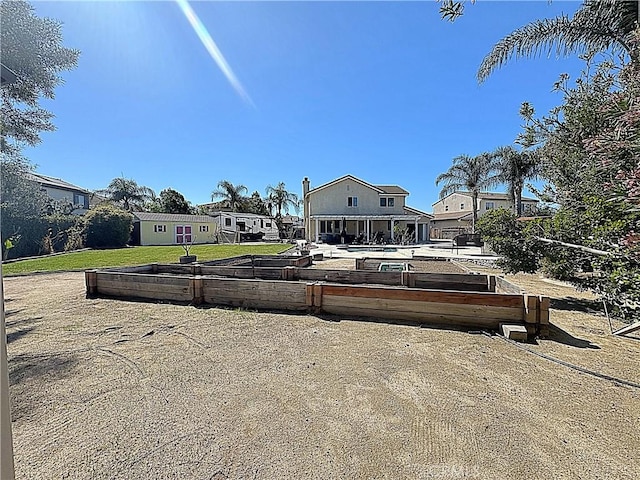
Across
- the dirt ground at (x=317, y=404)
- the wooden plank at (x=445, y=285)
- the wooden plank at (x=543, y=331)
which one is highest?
the wooden plank at (x=445, y=285)

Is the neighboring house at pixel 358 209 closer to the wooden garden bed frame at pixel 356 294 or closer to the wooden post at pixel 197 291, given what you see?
the wooden garden bed frame at pixel 356 294

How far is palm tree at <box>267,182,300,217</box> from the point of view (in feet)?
149

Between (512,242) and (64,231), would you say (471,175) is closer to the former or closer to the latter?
(512,242)

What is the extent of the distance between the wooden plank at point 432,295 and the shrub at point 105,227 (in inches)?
1009

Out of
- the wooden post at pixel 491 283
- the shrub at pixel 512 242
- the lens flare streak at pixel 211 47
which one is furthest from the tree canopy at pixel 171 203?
the wooden post at pixel 491 283

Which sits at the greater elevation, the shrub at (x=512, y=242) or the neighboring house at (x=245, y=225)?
the neighboring house at (x=245, y=225)

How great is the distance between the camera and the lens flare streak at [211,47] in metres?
5.26

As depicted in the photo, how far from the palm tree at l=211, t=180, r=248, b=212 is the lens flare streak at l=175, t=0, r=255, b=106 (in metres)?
35.5

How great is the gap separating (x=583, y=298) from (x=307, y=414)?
7.85 m

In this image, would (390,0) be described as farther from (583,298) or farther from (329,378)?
(583,298)

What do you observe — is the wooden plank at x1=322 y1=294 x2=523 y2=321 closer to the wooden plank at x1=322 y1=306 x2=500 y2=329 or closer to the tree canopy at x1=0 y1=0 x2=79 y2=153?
the wooden plank at x1=322 y1=306 x2=500 y2=329

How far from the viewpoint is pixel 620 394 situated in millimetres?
3031

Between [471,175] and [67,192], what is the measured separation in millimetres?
40848

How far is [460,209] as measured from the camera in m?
46.5
